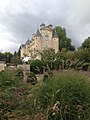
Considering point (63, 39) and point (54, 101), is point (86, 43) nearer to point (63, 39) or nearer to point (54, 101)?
point (63, 39)

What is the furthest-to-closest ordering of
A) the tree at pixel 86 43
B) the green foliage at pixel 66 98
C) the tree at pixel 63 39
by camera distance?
the tree at pixel 63 39 < the tree at pixel 86 43 < the green foliage at pixel 66 98

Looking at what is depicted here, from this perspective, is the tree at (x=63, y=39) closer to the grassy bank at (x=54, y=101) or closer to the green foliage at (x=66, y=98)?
the grassy bank at (x=54, y=101)

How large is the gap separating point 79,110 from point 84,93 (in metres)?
0.44

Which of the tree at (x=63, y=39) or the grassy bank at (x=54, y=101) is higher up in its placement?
the tree at (x=63, y=39)

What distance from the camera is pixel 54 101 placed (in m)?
5.57

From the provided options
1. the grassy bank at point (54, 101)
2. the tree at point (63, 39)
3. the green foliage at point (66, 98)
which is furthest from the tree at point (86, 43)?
the green foliage at point (66, 98)

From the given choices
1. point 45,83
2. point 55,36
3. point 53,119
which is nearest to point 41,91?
point 45,83

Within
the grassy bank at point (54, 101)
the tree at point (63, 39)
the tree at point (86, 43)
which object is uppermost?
the tree at point (63, 39)

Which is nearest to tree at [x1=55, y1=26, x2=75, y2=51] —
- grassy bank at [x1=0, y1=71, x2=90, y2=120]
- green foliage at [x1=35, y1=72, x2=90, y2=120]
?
grassy bank at [x1=0, y1=71, x2=90, y2=120]

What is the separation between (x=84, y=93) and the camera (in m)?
5.70

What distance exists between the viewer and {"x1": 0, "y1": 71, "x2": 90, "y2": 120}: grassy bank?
18.0ft

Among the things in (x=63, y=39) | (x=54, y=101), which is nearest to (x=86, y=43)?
(x=63, y=39)

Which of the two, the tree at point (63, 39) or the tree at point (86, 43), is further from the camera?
the tree at point (63, 39)

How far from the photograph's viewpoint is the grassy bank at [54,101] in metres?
5.48
